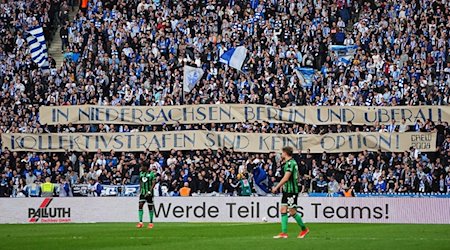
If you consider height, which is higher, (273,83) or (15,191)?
(273,83)

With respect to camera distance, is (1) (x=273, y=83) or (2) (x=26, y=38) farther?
(2) (x=26, y=38)

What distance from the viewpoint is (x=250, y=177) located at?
39.5 meters

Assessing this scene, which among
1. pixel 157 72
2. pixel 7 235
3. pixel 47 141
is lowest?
pixel 7 235

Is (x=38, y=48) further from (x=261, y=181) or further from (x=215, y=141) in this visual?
(x=261, y=181)

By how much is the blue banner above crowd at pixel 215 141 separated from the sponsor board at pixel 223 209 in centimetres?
585

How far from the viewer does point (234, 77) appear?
147ft

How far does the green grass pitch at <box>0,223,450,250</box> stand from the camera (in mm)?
20906

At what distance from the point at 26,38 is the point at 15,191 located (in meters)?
11.2

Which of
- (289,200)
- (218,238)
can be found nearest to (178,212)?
(218,238)

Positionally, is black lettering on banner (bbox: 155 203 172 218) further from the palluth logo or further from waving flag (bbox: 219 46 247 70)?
waving flag (bbox: 219 46 247 70)

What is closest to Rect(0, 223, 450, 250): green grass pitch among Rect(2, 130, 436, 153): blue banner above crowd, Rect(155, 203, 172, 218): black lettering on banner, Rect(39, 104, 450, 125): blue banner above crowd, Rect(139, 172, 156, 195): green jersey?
Rect(139, 172, 156, 195): green jersey

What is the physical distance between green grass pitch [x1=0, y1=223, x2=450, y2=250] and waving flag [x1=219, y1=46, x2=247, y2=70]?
15718 mm

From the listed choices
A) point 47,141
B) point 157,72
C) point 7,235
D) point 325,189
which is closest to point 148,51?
point 157,72

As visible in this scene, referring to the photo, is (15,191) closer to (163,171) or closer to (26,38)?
(163,171)
